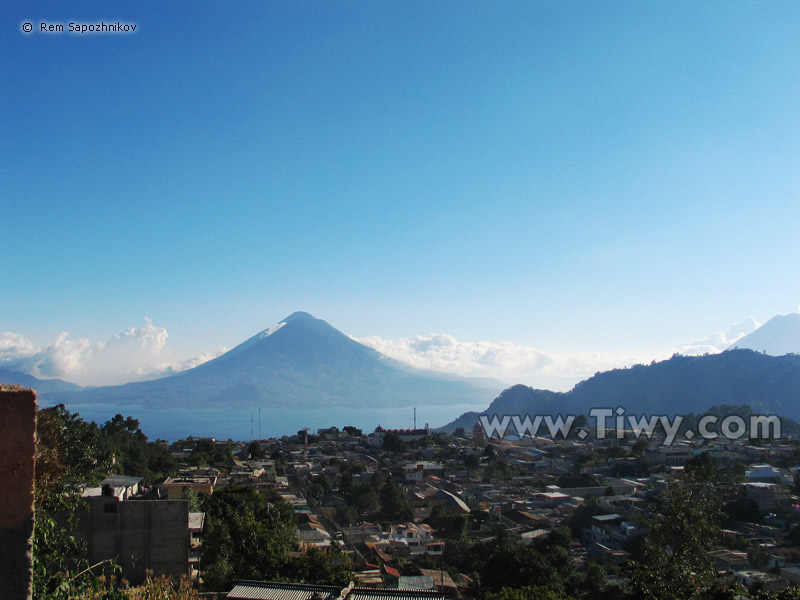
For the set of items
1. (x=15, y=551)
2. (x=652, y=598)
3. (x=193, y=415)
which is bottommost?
(x=193, y=415)

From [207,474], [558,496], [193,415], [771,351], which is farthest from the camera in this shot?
[771,351]

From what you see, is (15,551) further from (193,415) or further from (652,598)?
(193,415)

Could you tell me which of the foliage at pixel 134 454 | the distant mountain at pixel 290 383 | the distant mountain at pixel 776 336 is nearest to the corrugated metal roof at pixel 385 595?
the foliage at pixel 134 454

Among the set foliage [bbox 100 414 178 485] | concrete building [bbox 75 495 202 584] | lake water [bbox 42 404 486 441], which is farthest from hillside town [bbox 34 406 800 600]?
lake water [bbox 42 404 486 441]

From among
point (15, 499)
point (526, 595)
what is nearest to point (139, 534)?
point (526, 595)

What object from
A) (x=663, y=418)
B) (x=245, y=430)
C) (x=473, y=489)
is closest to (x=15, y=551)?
(x=473, y=489)

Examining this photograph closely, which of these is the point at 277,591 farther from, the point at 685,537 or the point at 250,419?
the point at 250,419

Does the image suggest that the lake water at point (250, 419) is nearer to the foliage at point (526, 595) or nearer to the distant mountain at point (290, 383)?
the distant mountain at point (290, 383)
